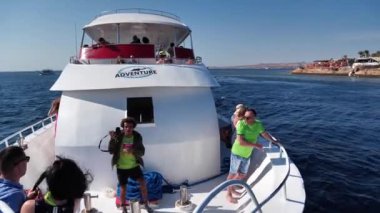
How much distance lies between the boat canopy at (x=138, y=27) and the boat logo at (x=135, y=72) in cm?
191

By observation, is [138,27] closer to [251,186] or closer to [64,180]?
[251,186]

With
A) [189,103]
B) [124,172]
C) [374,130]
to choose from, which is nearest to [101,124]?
[124,172]

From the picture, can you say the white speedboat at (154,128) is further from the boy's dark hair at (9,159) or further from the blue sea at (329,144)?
the boy's dark hair at (9,159)

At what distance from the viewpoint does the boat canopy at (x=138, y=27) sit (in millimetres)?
8227

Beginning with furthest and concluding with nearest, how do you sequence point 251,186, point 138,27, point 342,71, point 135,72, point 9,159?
point 342,71 → point 138,27 → point 135,72 → point 251,186 → point 9,159

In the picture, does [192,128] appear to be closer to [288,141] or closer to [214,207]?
[214,207]

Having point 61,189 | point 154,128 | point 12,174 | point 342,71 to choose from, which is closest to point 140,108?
point 154,128

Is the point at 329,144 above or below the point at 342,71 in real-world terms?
below

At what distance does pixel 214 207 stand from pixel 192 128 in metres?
1.68

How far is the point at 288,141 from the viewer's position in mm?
14250

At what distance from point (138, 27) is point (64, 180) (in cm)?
731

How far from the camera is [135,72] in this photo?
6402 millimetres

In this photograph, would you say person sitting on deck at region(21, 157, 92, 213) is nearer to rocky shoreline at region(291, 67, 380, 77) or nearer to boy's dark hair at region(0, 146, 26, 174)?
boy's dark hair at region(0, 146, 26, 174)

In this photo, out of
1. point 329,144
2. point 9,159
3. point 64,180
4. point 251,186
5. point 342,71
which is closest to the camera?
point 64,180
